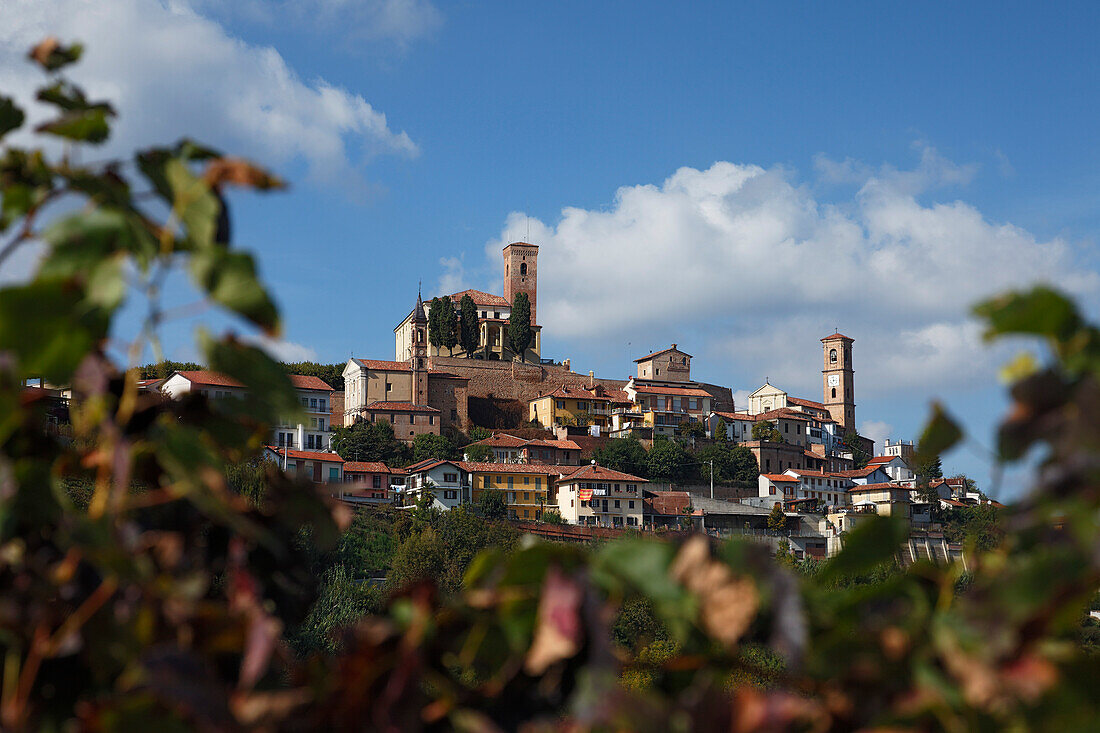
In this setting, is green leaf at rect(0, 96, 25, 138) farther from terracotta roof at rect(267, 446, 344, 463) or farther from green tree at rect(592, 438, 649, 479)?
green tree at rect(592, 438, 649, 479)

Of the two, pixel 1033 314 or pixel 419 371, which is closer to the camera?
pixel 1033 314

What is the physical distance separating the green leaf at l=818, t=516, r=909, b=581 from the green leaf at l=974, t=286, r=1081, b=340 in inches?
5.4

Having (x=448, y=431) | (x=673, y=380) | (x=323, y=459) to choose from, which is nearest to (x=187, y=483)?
(x=323, y=459)

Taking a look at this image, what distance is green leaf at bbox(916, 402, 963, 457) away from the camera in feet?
2.15

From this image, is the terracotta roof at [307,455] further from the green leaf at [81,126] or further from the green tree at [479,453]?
the green leaf at [81,126]

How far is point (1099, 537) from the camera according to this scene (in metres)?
0.46

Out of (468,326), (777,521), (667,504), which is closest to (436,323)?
(468,326)

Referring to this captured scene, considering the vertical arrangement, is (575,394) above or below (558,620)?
above

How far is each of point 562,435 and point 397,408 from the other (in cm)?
882

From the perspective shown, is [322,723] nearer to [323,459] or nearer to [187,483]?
[187,483]

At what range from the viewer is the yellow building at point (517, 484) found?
42625 millimetres

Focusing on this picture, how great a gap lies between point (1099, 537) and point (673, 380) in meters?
58.8

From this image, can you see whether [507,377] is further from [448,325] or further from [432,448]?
[432,448]

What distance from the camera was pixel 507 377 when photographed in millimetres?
54625
